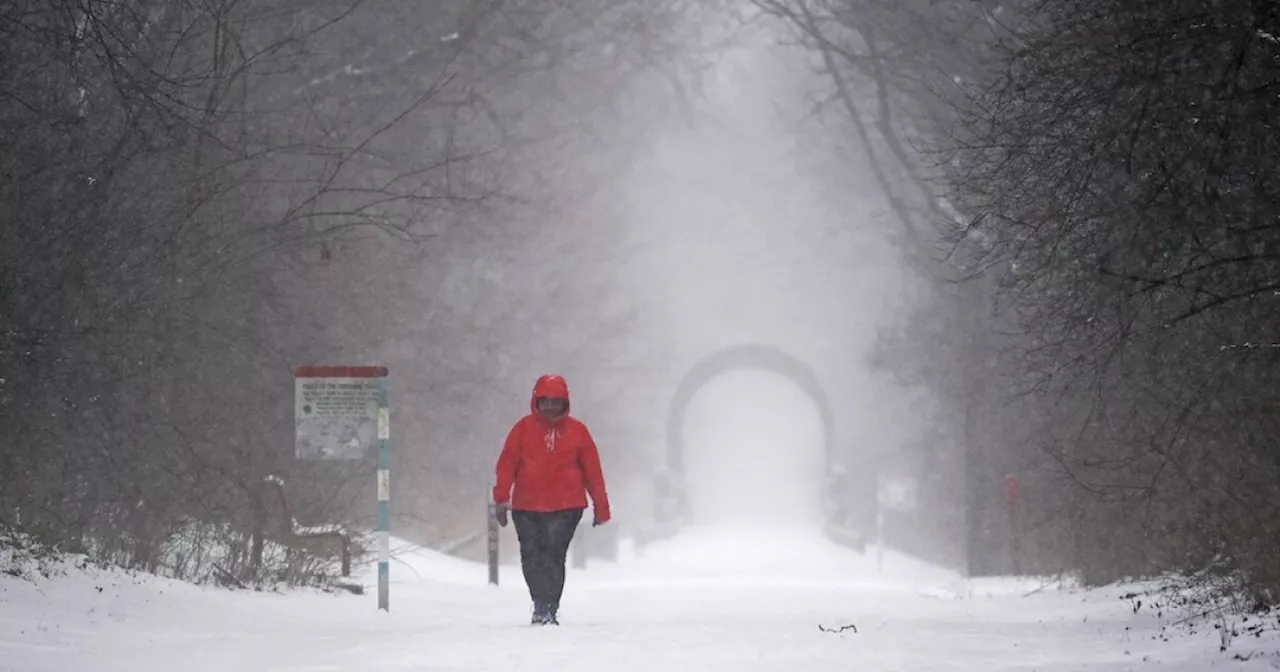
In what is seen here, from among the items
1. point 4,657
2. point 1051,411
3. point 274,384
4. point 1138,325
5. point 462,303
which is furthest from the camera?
point 462,303

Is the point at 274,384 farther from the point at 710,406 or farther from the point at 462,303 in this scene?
the point at 710,406

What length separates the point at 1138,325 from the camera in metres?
13.1

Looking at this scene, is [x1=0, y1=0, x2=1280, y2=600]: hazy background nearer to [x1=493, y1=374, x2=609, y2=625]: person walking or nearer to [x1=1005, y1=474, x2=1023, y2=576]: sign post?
[x1=1005, y1=474, x2=1023, y2=576]: sign post

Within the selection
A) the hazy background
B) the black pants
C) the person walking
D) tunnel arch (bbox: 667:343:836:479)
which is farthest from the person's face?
tunnel arch (bbox: 667:343:836:479)

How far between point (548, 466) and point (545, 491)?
0.55 ft

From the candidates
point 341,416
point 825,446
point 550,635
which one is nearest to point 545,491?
point 550,635

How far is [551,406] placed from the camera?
1159 cm

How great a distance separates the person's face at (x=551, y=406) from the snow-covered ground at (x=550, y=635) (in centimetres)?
142

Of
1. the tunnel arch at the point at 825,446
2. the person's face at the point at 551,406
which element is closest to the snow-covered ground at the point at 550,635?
the person's face at the point at 551,406

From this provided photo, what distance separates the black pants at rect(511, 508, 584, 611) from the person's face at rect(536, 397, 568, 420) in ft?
2.11

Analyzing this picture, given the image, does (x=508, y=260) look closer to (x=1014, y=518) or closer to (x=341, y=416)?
(x=1014, y=518)

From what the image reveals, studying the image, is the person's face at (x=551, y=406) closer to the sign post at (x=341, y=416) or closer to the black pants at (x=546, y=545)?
the black pants at (x=546, y=545)

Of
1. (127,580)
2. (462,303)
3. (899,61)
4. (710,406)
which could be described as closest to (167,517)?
(127,580)

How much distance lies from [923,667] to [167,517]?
26.6ft
